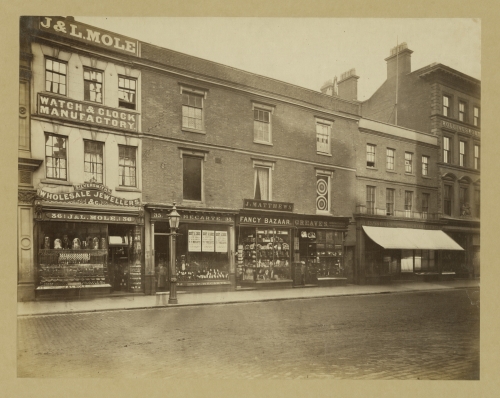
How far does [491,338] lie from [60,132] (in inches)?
366

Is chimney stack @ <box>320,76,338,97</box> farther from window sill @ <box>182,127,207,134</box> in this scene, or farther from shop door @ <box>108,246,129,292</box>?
shop door @ <box>108,246,129,292</box>

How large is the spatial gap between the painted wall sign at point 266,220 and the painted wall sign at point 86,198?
10.2ft

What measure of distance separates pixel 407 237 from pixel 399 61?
15.1ft

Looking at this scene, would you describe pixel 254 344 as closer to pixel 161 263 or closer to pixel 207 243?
pixel 161 263

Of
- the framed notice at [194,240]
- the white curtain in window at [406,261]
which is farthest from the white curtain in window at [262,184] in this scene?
the white curtain in window at [406,261]

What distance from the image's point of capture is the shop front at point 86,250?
29.4ft

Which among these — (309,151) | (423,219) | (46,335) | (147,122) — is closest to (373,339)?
(423,219)

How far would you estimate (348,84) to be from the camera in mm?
10188

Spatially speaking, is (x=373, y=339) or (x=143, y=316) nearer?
(x=373, y=339)

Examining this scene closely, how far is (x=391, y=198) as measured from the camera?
12.0 metres

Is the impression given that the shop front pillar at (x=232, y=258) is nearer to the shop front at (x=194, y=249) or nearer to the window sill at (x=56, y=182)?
the shop front at (x=194, y=249)

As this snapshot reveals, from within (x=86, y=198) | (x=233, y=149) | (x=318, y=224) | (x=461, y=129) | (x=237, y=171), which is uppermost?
(x=461, y=129)

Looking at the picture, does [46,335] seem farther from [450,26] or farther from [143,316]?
[450,26]

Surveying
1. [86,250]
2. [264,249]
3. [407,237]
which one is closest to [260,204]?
[264,249]
